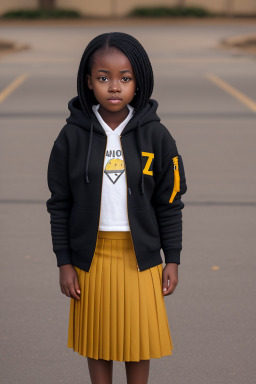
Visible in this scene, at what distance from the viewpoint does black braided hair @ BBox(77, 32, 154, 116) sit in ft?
10.6

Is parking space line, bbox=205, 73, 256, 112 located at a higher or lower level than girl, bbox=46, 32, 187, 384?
lower

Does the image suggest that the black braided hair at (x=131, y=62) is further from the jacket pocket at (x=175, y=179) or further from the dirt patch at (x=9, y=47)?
the dirt patch at (x=9, y=47)

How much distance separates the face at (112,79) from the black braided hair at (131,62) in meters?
0.02

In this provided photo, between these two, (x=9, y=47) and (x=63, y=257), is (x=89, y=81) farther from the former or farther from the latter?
(x=9, y=47)

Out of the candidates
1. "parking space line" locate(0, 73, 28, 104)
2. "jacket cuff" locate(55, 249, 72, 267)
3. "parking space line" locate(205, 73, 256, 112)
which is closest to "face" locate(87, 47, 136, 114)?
"jacket cuff" locate(55, 249, 72, 267)

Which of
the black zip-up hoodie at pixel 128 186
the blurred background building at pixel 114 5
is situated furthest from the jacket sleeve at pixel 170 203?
the blurred background building at pixel 114 5

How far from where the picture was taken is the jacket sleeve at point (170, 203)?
11.1ft

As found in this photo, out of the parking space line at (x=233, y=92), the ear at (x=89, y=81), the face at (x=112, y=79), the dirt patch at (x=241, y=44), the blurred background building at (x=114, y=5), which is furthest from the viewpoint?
the blurred background building at (x=114, y=5)

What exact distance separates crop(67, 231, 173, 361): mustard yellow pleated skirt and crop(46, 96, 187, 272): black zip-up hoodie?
4cm

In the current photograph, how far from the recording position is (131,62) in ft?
10.6

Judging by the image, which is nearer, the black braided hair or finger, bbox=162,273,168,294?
the black braided hair

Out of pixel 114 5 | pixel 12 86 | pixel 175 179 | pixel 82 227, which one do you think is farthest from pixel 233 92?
pixel 114 5

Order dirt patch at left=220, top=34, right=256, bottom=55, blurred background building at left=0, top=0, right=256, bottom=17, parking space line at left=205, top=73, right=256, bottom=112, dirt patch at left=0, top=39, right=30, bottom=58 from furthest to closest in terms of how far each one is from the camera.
A: blurred background building at left=0, top=0, right=256, bottom=17
dirt patch at left=220, top=34, right=256, bottom=55
dirt patch at left=0, top=39, right=30, bottom=58
parking space line at left=205, top=73, right=256, bottom=112

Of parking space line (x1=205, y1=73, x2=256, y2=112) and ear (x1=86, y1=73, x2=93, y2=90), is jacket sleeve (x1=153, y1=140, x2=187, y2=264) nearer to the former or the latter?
ear (x1=86, y1=73, x2=93, y2=90)
